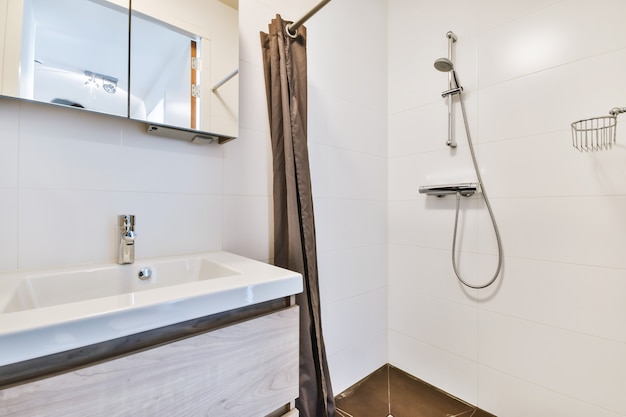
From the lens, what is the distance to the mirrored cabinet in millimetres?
749

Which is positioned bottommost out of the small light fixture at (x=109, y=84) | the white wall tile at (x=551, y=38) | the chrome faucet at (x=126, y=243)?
the chrome faucet at (x=126, y=243)

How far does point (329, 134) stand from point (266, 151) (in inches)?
16.2

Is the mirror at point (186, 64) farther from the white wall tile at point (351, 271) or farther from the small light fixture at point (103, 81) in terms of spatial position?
the white wall tile at point (351, 271)

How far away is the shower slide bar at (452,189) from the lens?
139cm

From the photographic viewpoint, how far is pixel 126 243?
2.80 feet

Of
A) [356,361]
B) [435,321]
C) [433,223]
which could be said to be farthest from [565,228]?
[356,361]

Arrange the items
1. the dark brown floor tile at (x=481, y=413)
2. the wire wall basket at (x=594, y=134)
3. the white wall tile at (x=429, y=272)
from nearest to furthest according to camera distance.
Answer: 1. the wire wall basket at (x=594, y=134)
2. the dark brown floor tile at (x=481, y=413)
3. the white wall tile at (x=429, y=272)

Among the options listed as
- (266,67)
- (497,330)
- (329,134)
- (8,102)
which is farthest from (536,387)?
(8,102)

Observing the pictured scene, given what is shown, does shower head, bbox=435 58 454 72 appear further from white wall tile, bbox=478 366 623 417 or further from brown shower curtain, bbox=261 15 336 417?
white wall tile, bbox=478 366 623 417

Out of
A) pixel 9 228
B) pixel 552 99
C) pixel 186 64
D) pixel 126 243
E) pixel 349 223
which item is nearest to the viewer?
pixel 9 228

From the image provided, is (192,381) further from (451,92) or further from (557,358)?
(451,92)

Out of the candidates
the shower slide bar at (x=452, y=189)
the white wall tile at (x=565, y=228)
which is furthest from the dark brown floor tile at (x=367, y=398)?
the shower slide bar at (x=452, y=189)

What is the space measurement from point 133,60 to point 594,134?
1.76 meters

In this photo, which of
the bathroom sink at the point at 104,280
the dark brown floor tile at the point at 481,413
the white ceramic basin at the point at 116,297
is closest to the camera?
the white ceramic basin at the point at 116,297
